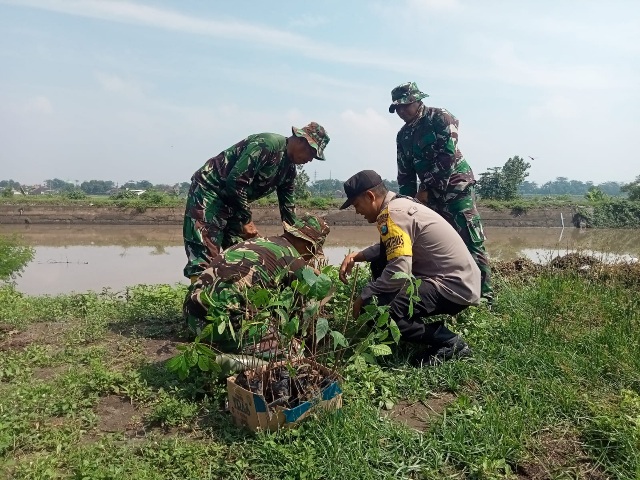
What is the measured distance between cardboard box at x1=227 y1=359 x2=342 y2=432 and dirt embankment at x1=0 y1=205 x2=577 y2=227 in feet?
63.7

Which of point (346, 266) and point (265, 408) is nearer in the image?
point (265, 408)

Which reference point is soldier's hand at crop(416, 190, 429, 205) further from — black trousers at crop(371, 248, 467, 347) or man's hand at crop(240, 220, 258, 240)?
black trousers at crop(371, 248, 467, 347)

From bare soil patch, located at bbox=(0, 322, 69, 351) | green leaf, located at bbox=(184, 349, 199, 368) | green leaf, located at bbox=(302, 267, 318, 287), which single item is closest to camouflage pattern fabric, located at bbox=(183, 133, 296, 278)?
bare soil patch, located at bbox=(0, 322, 69, 351)

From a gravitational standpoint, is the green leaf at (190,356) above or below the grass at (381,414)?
above

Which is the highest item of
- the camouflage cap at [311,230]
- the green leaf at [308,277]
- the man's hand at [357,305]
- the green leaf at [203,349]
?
the camouflage cap at [311,230]

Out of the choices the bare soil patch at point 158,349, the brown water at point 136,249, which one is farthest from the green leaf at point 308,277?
the brown water at point 136,249

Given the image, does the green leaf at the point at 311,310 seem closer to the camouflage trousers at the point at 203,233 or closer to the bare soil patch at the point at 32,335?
the camouflage trousers at the point at 203,233

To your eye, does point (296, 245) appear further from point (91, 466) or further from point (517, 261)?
point (517, 261)

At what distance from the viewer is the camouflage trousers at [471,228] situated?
14.8ft

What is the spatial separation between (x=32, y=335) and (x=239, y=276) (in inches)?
91.6

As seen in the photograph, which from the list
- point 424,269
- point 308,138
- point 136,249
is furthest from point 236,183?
point 136,249

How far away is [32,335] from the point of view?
428 centimetres

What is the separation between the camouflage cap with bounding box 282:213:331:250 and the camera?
3.34 meters

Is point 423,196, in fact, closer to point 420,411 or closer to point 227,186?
point 227,186
